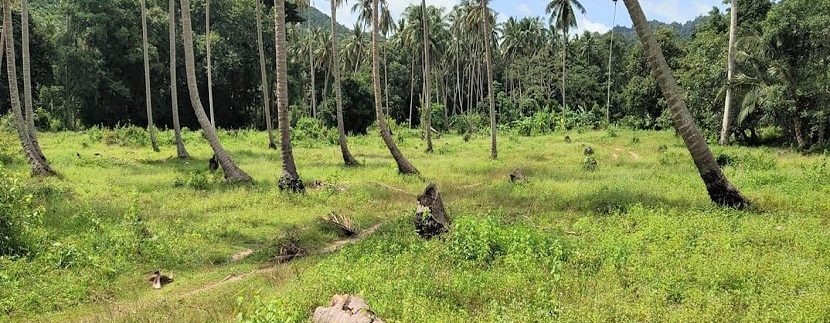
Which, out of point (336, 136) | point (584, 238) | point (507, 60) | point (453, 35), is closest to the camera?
point (584, 238)

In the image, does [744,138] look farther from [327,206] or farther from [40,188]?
[40,188]

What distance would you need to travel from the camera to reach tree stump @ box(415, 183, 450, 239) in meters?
10.7

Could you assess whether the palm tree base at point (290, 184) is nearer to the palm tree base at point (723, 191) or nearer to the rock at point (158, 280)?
the rock at point (158, 280)

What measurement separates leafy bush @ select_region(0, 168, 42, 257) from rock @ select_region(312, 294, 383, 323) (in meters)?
6.47

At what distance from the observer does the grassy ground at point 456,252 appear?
6715mm

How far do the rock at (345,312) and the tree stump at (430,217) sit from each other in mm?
3847

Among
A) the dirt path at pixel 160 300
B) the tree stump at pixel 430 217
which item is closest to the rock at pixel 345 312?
the dirt path at pixel 160 300

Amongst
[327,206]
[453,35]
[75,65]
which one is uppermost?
[453,35]

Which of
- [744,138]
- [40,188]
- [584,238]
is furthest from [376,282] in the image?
[744,138]

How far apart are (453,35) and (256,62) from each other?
75.8 ft

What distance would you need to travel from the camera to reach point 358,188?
17453mm

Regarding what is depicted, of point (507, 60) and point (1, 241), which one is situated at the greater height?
point (507, 60)

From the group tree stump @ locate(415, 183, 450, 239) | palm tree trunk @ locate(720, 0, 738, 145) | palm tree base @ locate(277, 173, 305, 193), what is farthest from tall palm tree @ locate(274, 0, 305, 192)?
palm tree trunk @ locate(720, 0, 738, 145)

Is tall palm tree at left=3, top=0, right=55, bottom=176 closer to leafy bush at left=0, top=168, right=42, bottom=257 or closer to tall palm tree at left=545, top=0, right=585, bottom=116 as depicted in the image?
leafy bush at left=0, top=168, right=42, bottom=257
